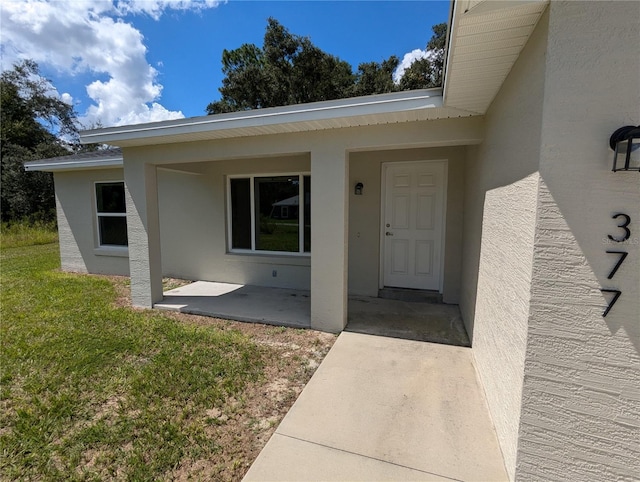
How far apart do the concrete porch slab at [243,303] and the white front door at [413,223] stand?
1.82 m

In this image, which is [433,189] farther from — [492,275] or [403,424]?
[403,424]

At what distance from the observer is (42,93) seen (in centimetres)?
1958

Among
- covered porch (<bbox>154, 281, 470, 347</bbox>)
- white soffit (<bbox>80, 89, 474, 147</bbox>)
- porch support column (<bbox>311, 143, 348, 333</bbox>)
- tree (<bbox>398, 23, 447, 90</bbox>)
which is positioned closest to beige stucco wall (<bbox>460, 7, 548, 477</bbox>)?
white soffit (<bbox>80, 89, 474, 147</bbox>)

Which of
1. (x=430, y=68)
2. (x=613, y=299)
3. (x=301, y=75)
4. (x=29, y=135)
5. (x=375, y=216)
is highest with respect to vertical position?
(x=301, y=75)

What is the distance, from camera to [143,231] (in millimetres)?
5055

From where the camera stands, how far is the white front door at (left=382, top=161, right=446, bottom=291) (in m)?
5.24

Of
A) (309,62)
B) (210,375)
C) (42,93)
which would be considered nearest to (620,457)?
(210,375)

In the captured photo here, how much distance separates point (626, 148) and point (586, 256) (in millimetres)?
535

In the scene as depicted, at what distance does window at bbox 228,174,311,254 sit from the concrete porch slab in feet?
3.03

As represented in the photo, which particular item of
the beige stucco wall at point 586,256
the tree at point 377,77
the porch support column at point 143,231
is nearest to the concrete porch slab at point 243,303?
the porch support column at point 143,231

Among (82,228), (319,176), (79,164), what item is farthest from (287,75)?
(319,176)

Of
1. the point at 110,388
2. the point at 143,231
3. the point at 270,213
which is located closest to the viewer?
the point at 110,388

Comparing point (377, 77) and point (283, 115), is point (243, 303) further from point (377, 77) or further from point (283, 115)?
point (377, 77)

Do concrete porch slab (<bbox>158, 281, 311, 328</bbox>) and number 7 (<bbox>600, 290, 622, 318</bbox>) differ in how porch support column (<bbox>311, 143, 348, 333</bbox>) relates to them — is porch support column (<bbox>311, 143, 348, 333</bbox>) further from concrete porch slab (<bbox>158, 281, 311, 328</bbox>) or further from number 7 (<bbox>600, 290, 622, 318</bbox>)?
number 7 (<bbox>600, 290, 622, 318</bbox>)
